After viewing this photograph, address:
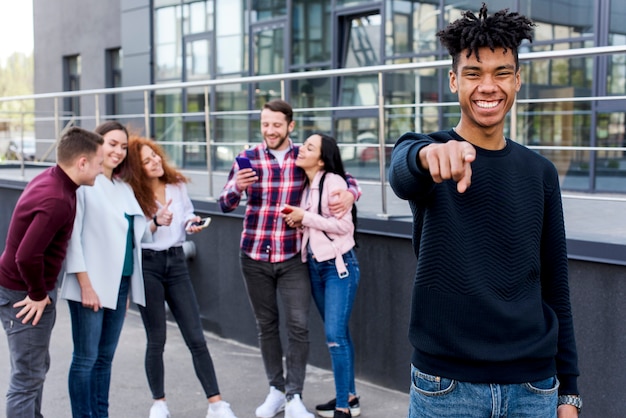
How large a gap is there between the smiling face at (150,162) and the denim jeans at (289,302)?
2.58 feet

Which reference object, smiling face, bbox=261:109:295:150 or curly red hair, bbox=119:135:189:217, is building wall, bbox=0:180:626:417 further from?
curly red hair, bbox=119:135:189:217

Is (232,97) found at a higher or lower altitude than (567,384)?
higher

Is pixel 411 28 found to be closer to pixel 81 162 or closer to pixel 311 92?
pixel 311 92

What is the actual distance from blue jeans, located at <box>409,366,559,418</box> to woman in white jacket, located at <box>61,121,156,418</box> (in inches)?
103

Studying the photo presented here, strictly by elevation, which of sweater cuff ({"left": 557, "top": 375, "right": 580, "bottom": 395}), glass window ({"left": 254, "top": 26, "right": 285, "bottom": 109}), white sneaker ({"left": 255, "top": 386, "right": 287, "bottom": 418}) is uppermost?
glass window ({"left": 254, "top": 26, "right": 285, "bottom": 109})

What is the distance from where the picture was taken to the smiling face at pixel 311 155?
203 inches

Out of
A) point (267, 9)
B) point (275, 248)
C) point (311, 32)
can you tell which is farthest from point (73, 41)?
point (275, 248)

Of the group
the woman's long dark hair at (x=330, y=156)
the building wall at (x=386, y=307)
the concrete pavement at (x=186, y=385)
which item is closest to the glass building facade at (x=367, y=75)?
the building wall at (x=386, y=307)

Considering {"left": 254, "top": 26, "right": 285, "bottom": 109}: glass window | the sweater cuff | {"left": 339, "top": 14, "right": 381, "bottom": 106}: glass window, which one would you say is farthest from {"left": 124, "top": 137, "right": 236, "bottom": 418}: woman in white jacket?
{"left": 254, "top": 26, "right": 285, "bottom": 109}: glass window

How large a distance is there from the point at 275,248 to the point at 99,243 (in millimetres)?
1154

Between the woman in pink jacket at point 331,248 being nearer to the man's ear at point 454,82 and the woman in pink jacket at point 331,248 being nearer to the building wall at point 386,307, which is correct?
the building wall at point 386,307

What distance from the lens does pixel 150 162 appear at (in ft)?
16.9

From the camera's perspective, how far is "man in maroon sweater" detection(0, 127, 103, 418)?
13.1ft

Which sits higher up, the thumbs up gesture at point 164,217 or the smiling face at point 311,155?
the smiling face at point 311,155
